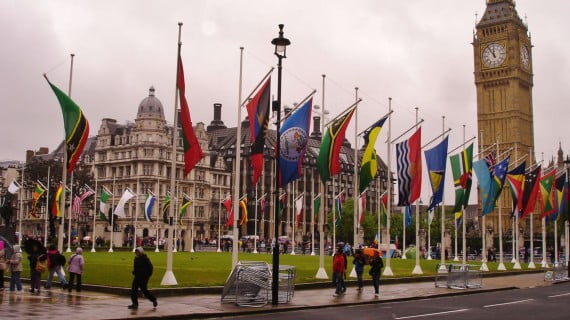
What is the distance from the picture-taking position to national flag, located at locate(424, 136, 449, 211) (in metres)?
37.4

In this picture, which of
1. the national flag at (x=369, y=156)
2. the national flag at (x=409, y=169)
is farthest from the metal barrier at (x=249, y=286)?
the national flag at (x=409, y=169)

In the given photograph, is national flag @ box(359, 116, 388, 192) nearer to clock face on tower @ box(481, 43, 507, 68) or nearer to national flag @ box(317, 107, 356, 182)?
national flag @ box(317, 107, 356, 182)

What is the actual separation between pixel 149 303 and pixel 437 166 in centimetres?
2027

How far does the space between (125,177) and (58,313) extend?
102709 millimetres

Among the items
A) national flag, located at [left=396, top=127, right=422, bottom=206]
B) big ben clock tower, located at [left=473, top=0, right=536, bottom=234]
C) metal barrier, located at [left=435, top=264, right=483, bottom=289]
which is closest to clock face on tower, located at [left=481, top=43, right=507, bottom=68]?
big ben clock tower, located at [left=473, top=0, right=536, bottom=234]

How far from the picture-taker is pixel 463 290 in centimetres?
3119

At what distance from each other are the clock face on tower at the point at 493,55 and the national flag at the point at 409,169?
10032 cm

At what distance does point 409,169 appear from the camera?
116ft

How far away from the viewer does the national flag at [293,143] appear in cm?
2638

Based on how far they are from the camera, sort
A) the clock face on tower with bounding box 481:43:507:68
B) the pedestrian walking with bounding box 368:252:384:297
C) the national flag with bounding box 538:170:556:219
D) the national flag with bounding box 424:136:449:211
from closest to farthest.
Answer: the pedestrian walking with bounding box 368:252:384:297
the national flag with bounding box 424:136:449:211
the national flag with bounding box 538:170:556:219
the clock face on tower with bounding box 481:43:507:68

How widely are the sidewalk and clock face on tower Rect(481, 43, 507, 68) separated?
352 ft

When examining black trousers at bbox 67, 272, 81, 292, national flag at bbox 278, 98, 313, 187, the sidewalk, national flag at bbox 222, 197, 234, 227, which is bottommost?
the sidewalk

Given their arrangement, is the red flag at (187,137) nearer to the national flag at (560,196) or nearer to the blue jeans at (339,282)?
the blue jeans at (339,282)

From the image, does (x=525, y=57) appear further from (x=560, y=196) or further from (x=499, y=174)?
(x=499, y=174)
